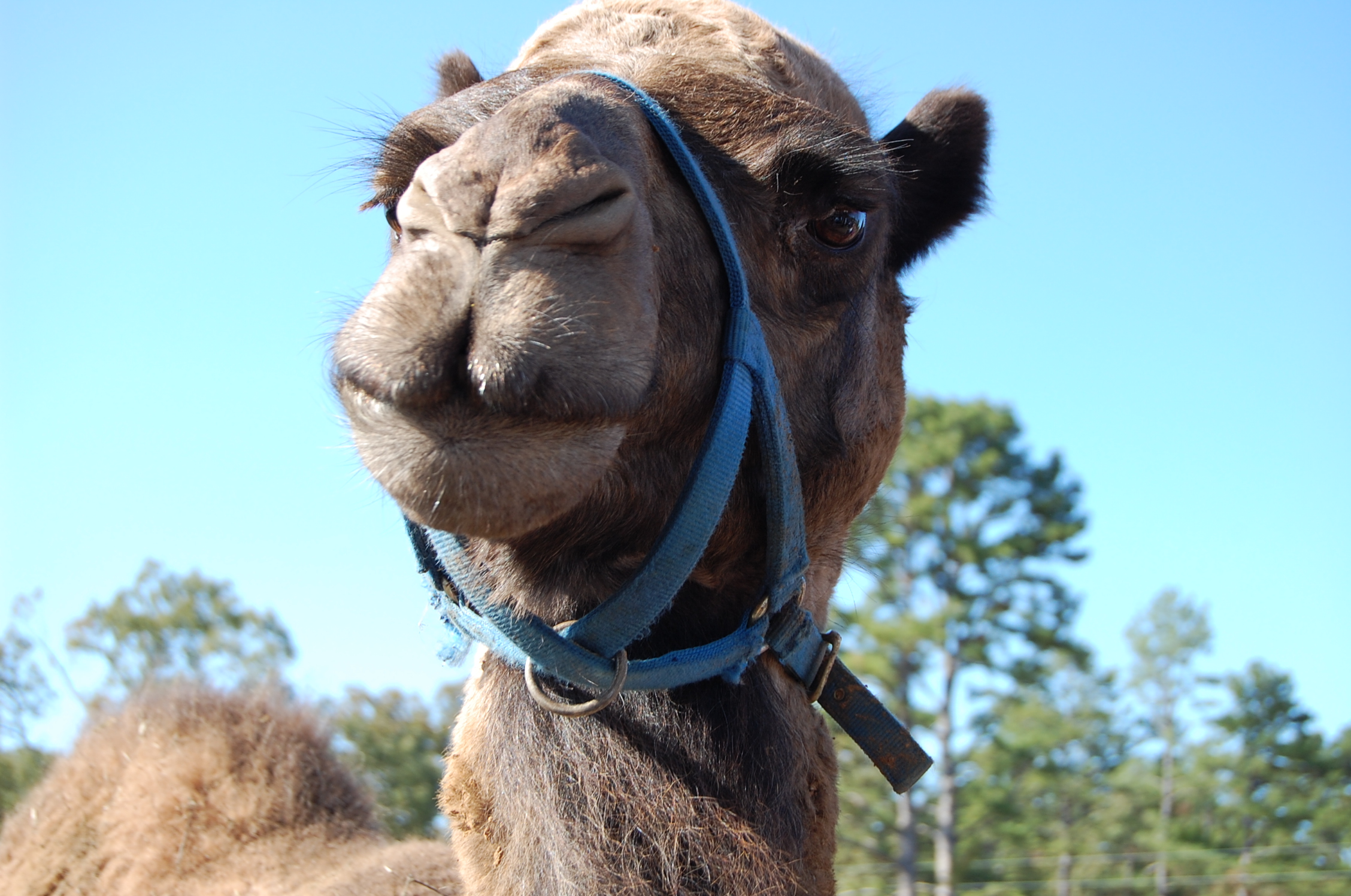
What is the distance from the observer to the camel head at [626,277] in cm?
154

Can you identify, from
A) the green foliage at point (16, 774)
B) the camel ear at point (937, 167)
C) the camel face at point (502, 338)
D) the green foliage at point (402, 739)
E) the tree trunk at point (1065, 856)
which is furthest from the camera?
the tree trunk at point (1065, 856)

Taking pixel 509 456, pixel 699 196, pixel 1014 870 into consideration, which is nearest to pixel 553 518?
pixel 509 456

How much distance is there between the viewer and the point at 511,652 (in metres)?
2.14

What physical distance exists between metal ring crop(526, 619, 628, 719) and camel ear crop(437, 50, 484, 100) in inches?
69.8

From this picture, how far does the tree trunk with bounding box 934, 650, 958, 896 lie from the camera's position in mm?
29156

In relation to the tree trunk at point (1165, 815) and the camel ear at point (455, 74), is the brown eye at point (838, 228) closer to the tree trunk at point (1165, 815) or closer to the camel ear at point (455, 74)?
the camel ear at point (455, 74)

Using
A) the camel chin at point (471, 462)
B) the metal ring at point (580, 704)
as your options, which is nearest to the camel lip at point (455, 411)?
the camel chin at point (471, 462)

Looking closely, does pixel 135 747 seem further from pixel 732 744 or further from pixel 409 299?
pixel 409 299

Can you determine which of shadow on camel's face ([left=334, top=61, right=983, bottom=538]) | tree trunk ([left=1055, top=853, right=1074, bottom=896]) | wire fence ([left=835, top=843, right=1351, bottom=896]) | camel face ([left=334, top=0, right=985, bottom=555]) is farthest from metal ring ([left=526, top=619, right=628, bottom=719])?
tree trunk ([left=1055, top=853, right=1074, bottom=896])

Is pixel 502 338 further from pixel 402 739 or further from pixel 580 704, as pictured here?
pixel 402 739

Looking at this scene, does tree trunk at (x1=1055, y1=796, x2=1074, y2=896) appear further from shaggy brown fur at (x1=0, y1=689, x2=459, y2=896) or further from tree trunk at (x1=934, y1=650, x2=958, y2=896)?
shaggy brown fur at (x1=0, y1=689, x2=459, y2=896)

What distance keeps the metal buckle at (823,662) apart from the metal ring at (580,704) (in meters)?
0.51

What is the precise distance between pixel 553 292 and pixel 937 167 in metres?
1.84

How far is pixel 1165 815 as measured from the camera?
38125 millimetres
